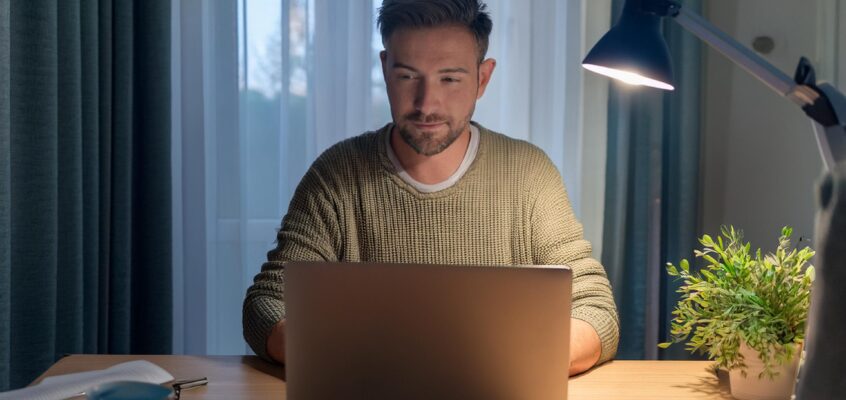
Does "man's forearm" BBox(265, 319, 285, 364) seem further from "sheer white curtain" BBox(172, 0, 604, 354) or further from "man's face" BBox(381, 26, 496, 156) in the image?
"sheer white curtain" BBox(172, 0, 604, 354)

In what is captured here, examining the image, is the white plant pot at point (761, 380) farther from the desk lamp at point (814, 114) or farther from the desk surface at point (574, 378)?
the desk lamp at point (814, 114)

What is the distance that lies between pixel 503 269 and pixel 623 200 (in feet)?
5.83

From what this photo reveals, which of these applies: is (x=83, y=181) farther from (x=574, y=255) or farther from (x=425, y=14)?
(x=574, y=255)

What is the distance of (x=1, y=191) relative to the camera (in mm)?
1970

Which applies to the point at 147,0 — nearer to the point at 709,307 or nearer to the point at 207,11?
the point at 207,11

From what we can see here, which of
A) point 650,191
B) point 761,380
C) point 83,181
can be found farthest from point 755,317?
point 83,181

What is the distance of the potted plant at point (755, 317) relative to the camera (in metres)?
1.14

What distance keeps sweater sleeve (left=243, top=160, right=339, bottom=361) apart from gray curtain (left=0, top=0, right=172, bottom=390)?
74 centimetres

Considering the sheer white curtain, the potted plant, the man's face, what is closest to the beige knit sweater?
the man's face

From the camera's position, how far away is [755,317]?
1146mm

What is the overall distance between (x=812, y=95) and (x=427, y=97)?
1.09 m

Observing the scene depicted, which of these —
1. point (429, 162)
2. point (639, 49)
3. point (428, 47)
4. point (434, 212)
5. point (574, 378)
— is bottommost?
point (574, 378)

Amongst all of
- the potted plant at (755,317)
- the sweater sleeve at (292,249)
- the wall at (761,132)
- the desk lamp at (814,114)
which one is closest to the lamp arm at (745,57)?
the desk lamp at (814,114)

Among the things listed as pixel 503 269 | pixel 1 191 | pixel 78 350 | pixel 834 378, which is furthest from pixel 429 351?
pixel 78 350
